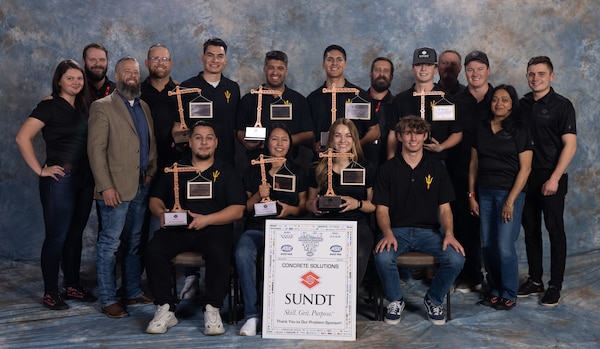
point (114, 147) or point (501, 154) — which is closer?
point (114, 147)

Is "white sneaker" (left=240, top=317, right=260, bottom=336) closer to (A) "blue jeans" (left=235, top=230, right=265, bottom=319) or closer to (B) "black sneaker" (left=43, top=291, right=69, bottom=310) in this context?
(A) "blue jeans" (left=235, top=230, right=265, bottom=319)

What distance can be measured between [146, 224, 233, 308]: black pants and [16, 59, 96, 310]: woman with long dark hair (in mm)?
694

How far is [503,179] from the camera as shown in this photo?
4.50m

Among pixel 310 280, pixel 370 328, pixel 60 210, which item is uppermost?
pixel 60 210

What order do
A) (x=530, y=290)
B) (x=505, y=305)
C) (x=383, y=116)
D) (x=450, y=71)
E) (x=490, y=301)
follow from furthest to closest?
(x=450, y=71)
(x=383, y=116)
(x=530, y=290)
(x=490, y=301)
(x=505, y=305)

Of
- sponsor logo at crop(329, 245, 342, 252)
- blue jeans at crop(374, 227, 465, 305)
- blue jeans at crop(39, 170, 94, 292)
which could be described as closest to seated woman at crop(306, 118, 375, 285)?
blue jeans at crop(374, 227, 465, 305)

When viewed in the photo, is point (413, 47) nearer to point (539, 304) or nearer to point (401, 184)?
point (401, 184)

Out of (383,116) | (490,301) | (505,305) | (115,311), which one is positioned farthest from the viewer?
(383,116)

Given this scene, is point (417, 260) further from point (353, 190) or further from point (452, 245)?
point (353, 190)

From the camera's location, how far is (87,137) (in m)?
4.46

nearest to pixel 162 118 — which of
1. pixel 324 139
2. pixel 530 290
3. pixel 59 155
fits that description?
pixel 59 155

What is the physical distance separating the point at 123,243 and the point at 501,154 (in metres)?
2.52

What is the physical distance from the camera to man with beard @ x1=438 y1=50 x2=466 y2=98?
5.31 m

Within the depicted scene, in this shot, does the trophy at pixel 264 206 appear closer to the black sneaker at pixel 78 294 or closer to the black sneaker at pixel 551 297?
the black sneaker at pixel 78 294
